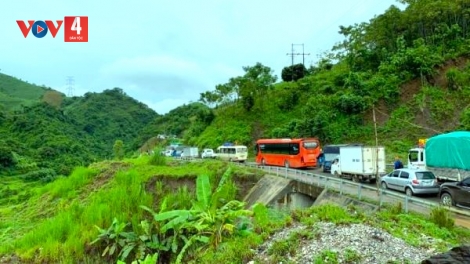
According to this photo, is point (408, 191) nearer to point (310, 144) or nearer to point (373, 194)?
point (373, 194)

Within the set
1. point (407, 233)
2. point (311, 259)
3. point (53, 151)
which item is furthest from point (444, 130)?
point (53, 151)

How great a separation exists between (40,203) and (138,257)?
17.0 m

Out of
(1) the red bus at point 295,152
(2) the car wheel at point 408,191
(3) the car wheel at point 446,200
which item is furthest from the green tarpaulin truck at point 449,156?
(1) the red bus at point 295,152

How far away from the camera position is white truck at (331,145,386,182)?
2405cm

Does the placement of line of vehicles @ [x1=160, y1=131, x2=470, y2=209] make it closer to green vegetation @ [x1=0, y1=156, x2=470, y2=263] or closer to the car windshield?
the car windshield

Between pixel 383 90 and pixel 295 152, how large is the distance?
18084 mm

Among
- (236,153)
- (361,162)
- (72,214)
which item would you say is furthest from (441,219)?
(236,153)

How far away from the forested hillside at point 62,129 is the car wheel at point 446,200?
142 ft

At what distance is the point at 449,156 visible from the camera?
67.7 feet

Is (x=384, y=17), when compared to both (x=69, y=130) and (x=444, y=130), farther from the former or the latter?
(x=69, y=130)

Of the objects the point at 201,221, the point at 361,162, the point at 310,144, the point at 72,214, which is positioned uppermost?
the point at 310,144

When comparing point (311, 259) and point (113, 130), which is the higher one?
point (113, 130)

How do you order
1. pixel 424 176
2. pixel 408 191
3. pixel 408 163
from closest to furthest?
1. pixel 424 176
2. pixel 408 191
3. pixel 408 163

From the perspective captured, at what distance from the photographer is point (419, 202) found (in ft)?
42.8
